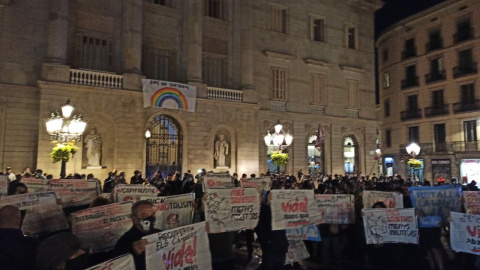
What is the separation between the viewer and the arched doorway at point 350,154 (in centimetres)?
3073

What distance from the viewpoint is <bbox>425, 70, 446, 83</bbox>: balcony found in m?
36.8

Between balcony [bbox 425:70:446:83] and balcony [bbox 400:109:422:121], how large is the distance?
127 inches

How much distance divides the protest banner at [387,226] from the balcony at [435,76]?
33677 millimetres

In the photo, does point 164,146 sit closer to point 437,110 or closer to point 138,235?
point 138,235

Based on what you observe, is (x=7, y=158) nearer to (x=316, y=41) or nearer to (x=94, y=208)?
(x=94, y=208)

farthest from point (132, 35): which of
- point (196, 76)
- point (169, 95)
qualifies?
point (196, 76)

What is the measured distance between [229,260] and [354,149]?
25335mm

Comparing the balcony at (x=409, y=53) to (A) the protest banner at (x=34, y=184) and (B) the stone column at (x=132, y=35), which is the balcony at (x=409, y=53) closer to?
(B) the stone column at (x=132, y=35)

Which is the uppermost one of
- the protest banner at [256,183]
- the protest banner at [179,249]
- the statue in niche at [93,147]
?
the statue in niche at [93,147]

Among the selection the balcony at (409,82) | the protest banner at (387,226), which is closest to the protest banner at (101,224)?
the protest banner at (387,226)

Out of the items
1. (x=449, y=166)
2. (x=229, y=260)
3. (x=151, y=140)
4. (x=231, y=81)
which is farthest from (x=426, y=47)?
(x=229, y=260)

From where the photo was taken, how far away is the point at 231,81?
2530 cm

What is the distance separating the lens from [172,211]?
22.5 feet

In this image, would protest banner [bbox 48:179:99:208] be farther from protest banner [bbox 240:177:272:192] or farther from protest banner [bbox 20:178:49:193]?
protest banner [bbox 240:177:272:192]
